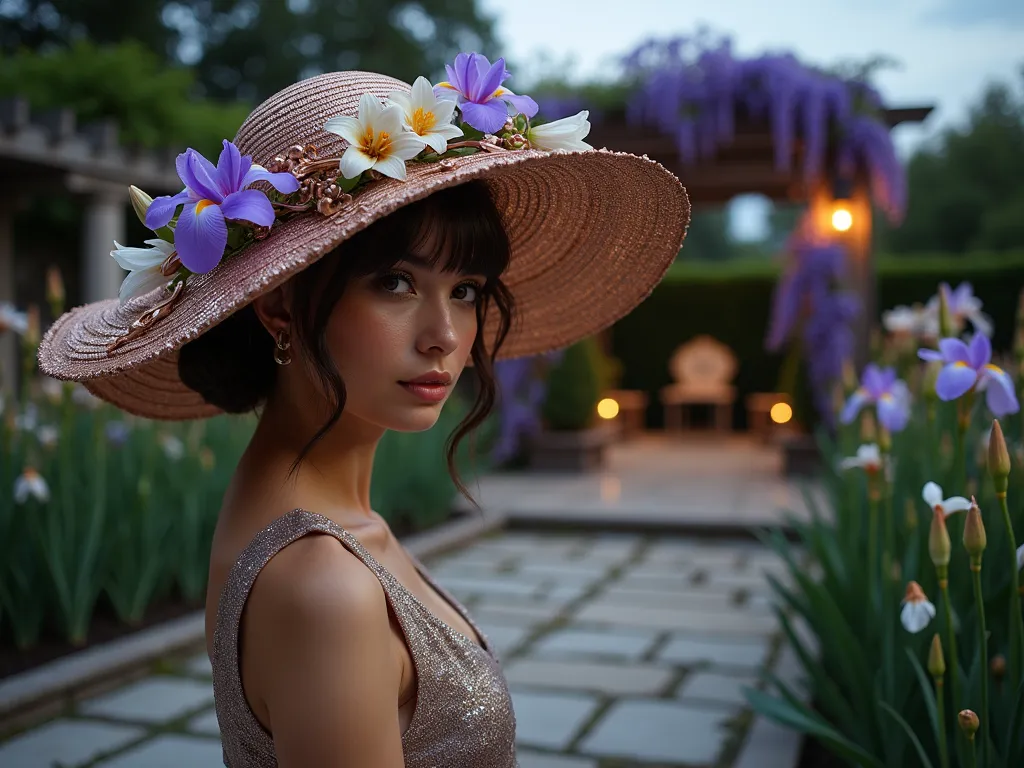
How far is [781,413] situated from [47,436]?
6.55 metres

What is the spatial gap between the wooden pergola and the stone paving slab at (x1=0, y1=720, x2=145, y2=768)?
512cm

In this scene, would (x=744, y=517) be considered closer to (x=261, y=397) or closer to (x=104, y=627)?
(x=104, y=627)

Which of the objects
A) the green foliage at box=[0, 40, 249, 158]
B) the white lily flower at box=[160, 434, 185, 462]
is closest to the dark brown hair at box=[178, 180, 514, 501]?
the white lily flower at box=[160, 434, 185, 462]

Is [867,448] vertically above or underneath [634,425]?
above

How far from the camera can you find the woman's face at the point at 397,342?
0.93 meters

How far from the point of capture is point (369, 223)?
0.86 metres

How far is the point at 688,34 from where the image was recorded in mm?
6906

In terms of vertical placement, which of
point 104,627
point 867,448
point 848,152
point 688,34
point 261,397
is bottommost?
point 104,627

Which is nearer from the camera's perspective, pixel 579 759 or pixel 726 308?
pixel 579 759

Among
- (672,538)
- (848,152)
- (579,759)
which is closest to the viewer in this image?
(579,759)

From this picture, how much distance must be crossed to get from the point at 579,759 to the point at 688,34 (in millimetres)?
5886

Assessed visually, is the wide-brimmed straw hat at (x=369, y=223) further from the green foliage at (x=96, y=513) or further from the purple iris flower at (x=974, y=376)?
the green foliage at (x=96, y=513)

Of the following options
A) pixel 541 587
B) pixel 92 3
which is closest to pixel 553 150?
pixel 541 587

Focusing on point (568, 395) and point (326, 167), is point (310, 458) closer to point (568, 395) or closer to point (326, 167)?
point (326, 167)
